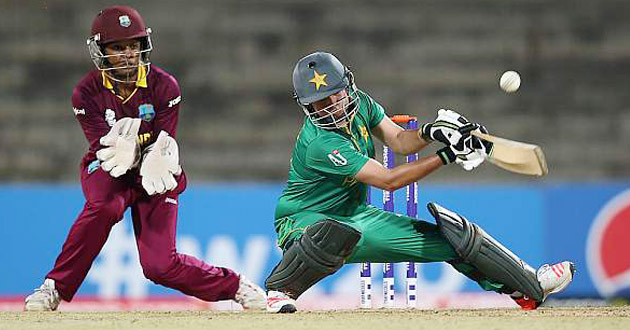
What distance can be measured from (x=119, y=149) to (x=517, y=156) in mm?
1358

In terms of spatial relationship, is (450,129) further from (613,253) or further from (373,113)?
(613,253)

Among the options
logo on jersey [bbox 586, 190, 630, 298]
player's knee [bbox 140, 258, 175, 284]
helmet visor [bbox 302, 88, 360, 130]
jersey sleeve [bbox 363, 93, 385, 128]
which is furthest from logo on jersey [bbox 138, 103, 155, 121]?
logo on jersey [bbox 586, 190, 630, 298]

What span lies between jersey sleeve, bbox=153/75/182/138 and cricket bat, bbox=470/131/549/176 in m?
1.15

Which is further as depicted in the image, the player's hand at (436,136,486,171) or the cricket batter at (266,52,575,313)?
the cricket batter at (266,52,575,313)

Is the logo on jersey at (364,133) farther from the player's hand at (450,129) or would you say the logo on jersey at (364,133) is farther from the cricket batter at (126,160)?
the cricket batter at (126,160)

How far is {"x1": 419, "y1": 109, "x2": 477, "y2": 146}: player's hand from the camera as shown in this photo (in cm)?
397

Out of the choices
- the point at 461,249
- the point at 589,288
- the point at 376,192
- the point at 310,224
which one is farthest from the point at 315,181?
the point at 589,288

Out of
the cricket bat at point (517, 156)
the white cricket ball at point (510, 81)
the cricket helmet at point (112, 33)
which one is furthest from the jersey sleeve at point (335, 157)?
the cricket helmet at point (112, 33)

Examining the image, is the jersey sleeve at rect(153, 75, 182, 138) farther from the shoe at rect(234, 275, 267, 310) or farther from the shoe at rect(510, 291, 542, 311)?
the shoe at rect(510, 291, 542, 311)

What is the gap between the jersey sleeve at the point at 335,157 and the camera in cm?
411

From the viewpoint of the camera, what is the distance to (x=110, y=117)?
14.8ft

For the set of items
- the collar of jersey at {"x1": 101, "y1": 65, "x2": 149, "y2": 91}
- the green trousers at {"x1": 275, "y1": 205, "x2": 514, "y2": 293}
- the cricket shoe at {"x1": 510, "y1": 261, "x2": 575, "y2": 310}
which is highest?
the collar of jersey at {"x1": 101, "y1": 65, "x2": 149, "y2": 91}

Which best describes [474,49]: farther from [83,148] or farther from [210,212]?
[83,148]

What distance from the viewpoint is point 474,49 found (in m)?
6.39
